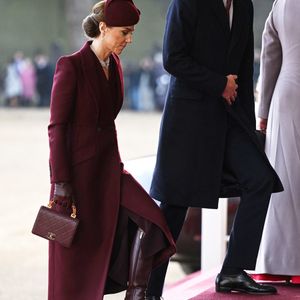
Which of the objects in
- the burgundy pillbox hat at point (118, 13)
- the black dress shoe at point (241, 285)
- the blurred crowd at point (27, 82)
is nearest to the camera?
the burgundy pillbox hat at point (118, 13)

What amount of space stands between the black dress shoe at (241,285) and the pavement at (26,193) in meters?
2.57

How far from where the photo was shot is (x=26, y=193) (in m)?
12.1

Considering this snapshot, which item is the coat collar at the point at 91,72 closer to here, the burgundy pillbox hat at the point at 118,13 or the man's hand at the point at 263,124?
the burgundy pillbox hat at the point at 118,13

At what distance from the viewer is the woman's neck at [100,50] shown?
4.03 m

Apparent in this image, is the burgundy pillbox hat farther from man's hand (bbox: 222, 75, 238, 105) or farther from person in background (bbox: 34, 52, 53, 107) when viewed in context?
person in background (bbox: 34, 52, 53, 107)

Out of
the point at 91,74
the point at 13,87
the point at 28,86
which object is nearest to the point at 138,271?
the point at 91,74

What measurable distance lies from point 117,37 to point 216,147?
0.71m

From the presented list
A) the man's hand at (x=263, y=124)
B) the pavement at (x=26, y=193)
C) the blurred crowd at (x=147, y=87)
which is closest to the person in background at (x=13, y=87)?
the blurred crowd at (x=147, y=87)

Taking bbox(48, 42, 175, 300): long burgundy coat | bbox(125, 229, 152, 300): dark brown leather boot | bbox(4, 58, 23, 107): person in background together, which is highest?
bbox(48, 42, 175, 300): long burgundy coat

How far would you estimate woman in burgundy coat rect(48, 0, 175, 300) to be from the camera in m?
3.95

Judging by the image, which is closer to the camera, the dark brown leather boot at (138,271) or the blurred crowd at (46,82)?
the dark brown leather boot at (138,271)

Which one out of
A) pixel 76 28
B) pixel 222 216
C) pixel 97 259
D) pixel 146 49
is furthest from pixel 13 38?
pixel 97 259

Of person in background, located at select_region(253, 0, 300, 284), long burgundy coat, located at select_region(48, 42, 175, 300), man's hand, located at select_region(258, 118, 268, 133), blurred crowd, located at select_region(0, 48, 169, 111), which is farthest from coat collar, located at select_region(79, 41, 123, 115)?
blurred crowd, located at select_region(0, 48, 169, 111)

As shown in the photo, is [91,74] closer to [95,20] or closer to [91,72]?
[91,72]
